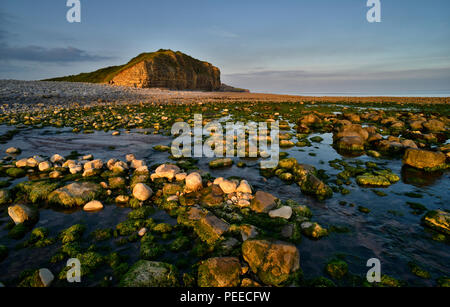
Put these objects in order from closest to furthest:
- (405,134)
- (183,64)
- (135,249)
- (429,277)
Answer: (429,277)
(135,249)
(405,134)
(183,64)

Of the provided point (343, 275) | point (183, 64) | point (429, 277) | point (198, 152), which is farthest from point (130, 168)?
point (183, 64)

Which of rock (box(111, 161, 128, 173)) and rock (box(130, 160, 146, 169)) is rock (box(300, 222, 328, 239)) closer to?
rock (box(130, 160, 146, 169))

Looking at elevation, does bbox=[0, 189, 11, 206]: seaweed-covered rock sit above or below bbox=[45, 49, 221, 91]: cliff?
below

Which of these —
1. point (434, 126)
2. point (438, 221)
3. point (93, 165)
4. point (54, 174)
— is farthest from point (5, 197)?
point (434, 126)

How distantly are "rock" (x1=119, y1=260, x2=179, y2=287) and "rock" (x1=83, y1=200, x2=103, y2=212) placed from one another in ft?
8.86

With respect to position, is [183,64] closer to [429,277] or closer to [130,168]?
[130,168]

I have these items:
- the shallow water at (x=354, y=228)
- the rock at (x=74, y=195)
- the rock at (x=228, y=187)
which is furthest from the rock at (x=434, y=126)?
the rock at (x=74, y=195)

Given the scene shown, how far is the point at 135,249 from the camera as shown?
419 cm

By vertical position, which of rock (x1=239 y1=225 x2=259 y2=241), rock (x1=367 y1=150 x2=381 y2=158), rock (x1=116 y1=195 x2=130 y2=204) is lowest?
rock (x1=239 y1=225 x2=259 y2=241)

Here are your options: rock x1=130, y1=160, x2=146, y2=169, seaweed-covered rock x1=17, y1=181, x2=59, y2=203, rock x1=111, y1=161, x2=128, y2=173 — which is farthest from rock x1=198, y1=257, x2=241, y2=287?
rock x1=130, y1=160, x2=146, y2=169

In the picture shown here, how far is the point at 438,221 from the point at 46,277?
25.7ft

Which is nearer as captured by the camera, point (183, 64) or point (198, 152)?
point (198, 152)

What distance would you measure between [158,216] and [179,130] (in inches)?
439

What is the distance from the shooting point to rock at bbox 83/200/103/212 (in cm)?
540
